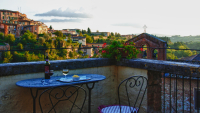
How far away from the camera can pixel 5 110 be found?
229cm

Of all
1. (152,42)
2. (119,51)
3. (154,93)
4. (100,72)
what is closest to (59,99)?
(100,72)

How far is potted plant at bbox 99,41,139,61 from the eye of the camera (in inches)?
122

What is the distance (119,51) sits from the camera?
320 cm

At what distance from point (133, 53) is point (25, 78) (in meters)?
1.77

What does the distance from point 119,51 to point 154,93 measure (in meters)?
0.95

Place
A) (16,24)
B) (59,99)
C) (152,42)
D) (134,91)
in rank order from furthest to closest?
(16,24), (152,42), (134,91), (59,99)

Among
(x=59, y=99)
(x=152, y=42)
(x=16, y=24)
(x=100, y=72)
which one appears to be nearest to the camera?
(x=59, y=99)

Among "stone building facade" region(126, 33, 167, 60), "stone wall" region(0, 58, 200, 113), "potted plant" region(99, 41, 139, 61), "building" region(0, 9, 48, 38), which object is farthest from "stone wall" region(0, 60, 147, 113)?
→ "building" region(0, 9, 48, 38)

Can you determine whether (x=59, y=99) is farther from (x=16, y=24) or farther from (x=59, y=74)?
(x=16, y=24)

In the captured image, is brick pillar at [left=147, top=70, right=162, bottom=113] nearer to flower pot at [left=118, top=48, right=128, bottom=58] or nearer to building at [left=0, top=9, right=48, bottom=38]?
flower pot at [left=118, top=48, right=128, bottom=58]

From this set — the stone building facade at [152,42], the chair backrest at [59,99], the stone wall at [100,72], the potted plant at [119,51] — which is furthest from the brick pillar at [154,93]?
the stone building facade at [152,42]

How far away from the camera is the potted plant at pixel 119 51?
3102 millimetres

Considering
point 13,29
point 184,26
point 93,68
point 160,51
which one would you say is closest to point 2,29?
point 13,29

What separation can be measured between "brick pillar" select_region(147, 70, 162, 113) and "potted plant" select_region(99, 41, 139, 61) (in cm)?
55
